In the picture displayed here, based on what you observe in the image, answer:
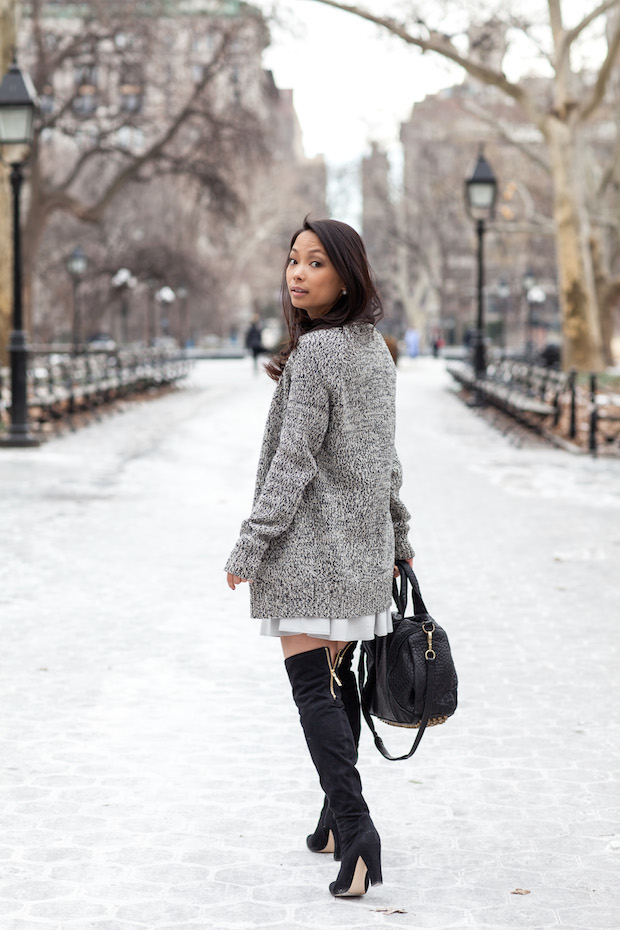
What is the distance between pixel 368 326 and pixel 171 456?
11.9m

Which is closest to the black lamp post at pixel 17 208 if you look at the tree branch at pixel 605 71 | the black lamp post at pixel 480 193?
the black lamp post at pixel 480 193

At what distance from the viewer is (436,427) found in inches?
782

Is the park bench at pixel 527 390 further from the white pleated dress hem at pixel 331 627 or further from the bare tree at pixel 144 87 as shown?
the white pleated dress hem at pixel 331 627

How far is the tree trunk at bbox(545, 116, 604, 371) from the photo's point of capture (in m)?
27.5

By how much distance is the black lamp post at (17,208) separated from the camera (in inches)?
618

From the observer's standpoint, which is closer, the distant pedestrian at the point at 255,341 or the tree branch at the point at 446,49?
the tree branch at the point at 446,49

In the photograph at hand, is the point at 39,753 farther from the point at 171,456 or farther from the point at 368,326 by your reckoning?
the point at 171,456

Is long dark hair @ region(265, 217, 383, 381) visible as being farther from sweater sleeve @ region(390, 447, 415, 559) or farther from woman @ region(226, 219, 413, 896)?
sweater sleeve @ region(390, 447, 415, 559)

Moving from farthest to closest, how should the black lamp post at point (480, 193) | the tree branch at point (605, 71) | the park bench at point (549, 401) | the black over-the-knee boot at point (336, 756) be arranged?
the tree branch at point (605, 71)
the black lamp post at point (480, 193)
the park bench at point (549, 401)
the black over-the-knee boot at point (336, 756)

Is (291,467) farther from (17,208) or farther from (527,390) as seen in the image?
(527,390)

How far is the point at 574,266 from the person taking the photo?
91.2 ft

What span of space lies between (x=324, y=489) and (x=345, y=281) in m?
0.53

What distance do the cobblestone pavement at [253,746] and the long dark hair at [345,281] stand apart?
1406 millimetres

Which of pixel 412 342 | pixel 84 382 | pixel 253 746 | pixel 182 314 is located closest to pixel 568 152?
pixel 84 382
